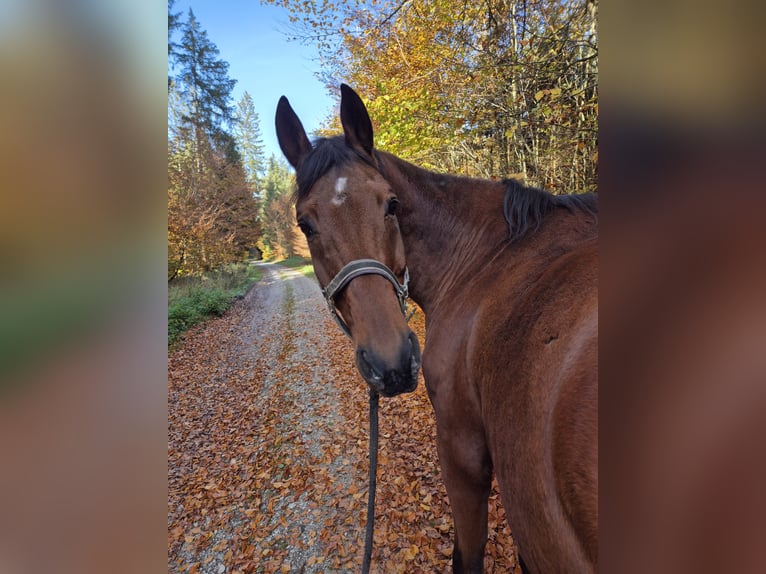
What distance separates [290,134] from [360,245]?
3.42 ft

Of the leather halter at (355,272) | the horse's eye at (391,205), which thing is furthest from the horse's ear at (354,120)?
the leather halter at (355,272)

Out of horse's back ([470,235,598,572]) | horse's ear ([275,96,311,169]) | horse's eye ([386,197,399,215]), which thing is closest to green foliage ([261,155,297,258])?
horse's ear ([275,96,311,169])

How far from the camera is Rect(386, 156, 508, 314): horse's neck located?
2.38 metres

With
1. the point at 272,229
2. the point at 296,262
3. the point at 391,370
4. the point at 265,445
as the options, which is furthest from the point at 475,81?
the point at 296,262

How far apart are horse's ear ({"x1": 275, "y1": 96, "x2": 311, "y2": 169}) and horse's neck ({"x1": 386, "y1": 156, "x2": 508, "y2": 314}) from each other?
0.58m

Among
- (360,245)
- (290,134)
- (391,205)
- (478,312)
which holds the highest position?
(290,134)

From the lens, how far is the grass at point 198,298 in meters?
9.58

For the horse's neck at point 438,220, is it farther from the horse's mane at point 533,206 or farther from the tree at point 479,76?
the tree at point 479,76

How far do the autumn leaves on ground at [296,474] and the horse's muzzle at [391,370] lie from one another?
7.76 ft

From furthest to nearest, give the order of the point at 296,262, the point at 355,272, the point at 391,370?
the point at 296,262, the point at 355,272, the point at 391,370

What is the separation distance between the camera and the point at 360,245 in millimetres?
1896

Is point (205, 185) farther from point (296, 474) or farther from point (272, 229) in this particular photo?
point (272, 229)
